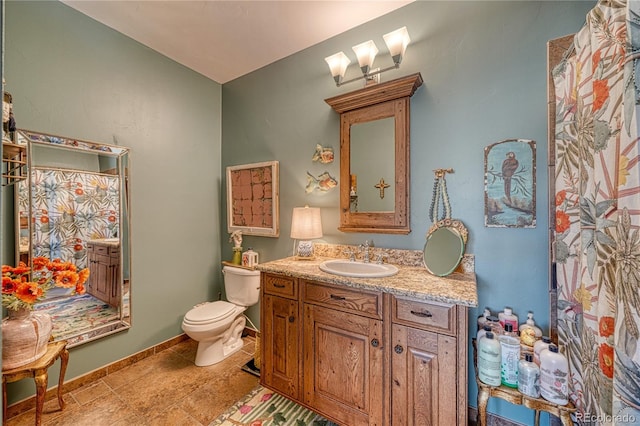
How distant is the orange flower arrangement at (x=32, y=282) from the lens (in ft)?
4.83

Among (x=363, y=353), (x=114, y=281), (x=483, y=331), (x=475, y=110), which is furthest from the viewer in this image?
(x=114, y=281)

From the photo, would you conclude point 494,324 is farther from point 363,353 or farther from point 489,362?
point 363,353

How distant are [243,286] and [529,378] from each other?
2051mm

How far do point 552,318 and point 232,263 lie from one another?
96.4 inches

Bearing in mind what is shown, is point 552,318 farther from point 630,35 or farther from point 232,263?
point 232,263

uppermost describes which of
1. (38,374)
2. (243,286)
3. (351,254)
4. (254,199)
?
(254,199)

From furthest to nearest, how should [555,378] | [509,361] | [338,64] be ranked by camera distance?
[338,64] < [509,361] < [555,378]

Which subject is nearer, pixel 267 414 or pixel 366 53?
pixel 267 414

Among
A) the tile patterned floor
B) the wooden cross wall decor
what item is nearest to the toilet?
the tile patterned floor

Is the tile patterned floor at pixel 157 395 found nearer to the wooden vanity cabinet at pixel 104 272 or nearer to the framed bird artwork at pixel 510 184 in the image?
the wooden vanity cabinet at pixel 104 272

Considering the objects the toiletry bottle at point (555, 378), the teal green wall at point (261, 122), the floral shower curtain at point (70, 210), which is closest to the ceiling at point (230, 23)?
the teal green wall at point (261, 122)

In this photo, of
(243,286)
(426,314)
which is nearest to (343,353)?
(426,314)

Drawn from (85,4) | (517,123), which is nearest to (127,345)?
(85,4)

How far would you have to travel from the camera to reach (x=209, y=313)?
2244 millimetres
